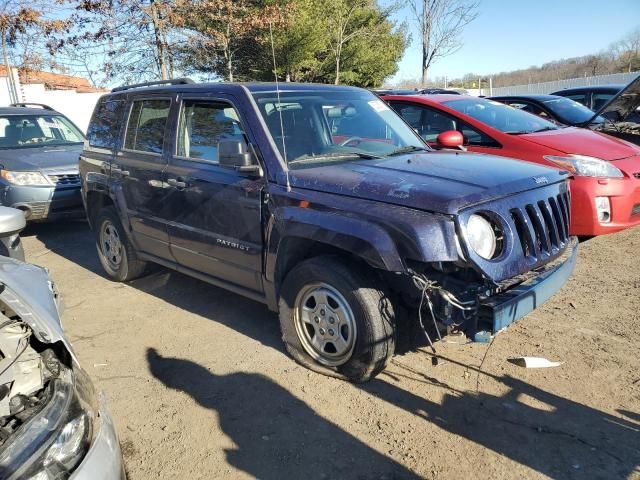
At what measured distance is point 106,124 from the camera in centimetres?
550

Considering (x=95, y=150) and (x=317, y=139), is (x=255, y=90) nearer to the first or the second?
(x=317, y=139)

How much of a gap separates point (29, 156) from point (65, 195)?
0.96 metres

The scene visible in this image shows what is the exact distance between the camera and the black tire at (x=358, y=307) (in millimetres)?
3150

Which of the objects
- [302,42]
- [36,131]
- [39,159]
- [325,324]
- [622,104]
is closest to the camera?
[325,324]

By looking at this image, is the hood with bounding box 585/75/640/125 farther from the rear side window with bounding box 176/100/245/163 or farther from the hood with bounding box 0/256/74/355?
the hood with bounding box 0/256/74/355

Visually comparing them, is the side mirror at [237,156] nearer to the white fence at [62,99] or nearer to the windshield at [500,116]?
the windshield at [500,116]

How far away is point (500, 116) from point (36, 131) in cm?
726

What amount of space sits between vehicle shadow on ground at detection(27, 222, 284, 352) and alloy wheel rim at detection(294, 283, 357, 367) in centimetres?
47

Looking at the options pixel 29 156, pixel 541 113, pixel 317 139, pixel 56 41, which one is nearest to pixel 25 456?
pixel 317 139

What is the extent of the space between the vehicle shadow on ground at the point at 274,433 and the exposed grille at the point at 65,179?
4.85m

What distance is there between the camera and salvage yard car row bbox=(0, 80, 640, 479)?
7.51 ft

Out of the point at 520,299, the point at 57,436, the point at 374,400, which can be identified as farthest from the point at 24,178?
the point at 520,299

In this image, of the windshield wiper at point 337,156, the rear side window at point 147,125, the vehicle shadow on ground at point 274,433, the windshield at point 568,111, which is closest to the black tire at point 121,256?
the rear side window at point 147,125

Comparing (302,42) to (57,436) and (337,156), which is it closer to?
(337,156)
